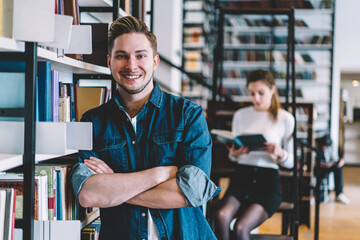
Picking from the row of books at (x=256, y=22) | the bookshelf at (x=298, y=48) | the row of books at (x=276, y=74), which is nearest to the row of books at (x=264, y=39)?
the bookshelf at (x=298, y=48)

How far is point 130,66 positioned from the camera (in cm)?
145

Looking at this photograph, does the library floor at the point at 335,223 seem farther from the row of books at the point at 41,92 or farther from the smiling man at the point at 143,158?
the row of books at the point at 41,92

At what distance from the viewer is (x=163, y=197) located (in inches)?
54.6

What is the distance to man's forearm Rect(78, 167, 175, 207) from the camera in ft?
4.51

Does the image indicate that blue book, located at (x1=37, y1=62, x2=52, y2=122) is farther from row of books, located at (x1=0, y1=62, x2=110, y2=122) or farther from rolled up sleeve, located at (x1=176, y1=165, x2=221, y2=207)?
rolled up sleeve, located at (x1=176, y1=165, x2=221, y2=207)

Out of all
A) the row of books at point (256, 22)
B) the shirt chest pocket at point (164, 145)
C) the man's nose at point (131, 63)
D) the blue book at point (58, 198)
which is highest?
the row of books at point (256, 22)

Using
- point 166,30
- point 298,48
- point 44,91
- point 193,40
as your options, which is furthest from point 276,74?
point 44,91

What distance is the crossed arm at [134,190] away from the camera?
1376 millimetres

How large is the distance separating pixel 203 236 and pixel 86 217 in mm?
498

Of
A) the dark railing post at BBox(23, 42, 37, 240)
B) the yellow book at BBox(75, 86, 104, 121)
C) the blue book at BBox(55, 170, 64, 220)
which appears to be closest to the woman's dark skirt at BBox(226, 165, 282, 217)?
the yellow book at BBox(75, 86, 104, 121)

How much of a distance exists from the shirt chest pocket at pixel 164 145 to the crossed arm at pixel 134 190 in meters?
0.04

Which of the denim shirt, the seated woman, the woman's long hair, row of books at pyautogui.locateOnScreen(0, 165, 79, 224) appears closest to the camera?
row of books at pyautogui.locateOnScreen(0, 165, 79, 224)

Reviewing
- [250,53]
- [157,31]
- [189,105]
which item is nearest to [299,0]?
[250,53]

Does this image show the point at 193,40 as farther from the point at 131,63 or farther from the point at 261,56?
the point at 131,63
